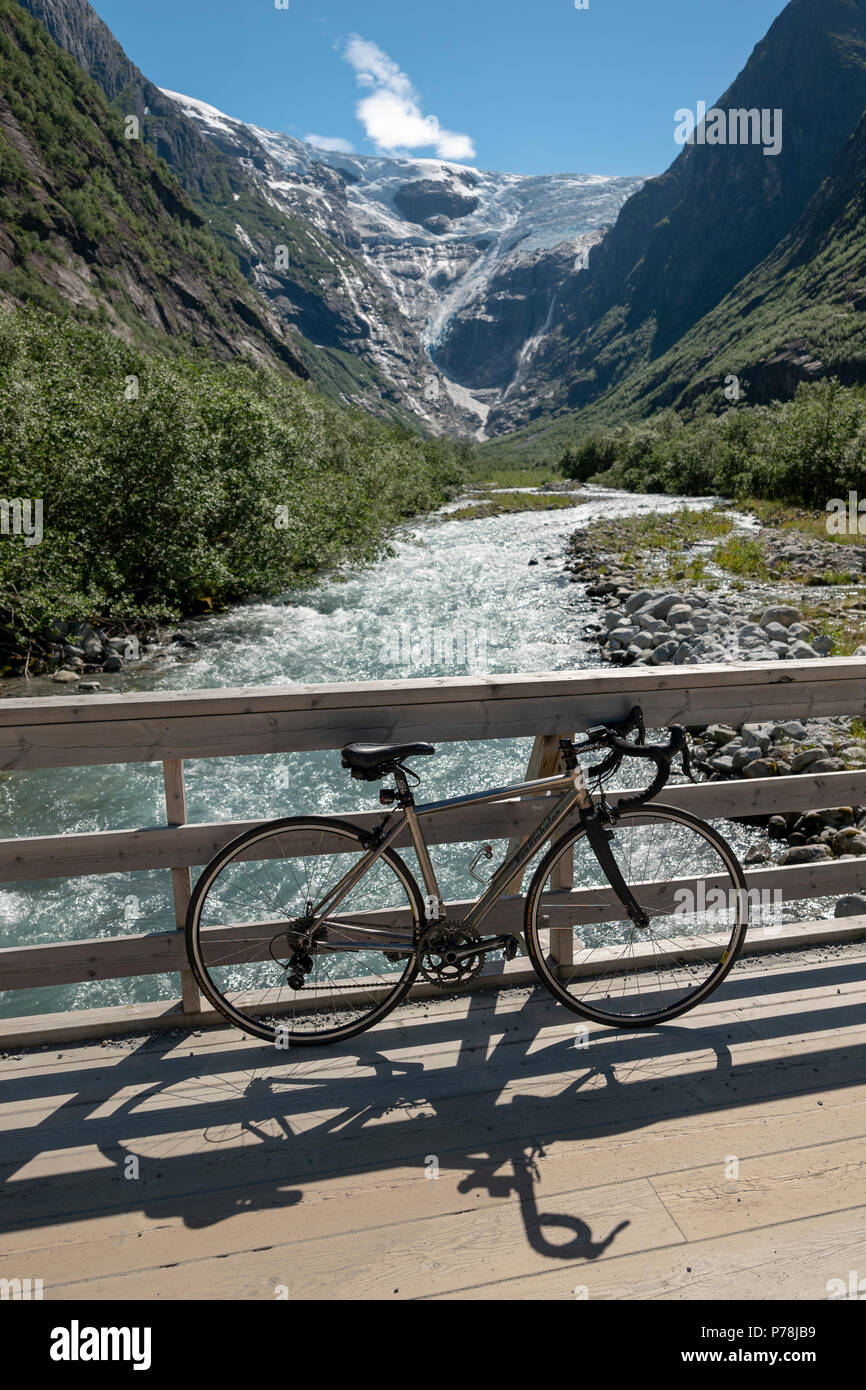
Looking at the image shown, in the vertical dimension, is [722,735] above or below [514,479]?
below

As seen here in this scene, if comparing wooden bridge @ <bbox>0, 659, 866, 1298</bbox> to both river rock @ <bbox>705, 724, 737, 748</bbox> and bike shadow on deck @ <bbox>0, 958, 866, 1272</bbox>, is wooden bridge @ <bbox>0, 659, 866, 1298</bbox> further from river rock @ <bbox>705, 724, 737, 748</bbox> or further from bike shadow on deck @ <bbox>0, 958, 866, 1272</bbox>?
river rock @ <bbox>705, 724, 737, 748</bbox>

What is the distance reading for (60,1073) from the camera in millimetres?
3137

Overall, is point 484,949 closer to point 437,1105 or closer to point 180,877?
point 437,1105

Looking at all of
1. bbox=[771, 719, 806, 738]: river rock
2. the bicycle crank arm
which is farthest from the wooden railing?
bbox=[771, 719, 806, 738]: river rock

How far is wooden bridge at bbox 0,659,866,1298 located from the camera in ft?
7.70

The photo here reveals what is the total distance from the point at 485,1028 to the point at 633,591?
17.4 m

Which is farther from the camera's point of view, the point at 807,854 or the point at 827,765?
the point at 827,765

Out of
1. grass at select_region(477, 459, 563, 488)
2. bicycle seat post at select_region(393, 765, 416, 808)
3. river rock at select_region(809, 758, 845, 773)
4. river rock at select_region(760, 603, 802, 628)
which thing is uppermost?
grass at select_region(477, 459, 563, 488)

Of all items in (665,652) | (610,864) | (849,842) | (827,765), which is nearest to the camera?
(610,864)

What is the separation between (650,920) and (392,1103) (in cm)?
140

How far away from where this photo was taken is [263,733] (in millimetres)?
3211

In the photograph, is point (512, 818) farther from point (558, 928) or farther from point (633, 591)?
point (633, 591)

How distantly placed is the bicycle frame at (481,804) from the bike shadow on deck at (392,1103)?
2.04 ft

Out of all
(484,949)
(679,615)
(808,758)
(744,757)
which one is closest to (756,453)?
(679,615)
